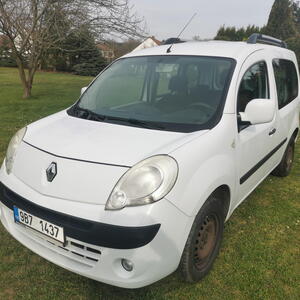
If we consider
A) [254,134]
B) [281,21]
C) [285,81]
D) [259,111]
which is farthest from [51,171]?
[281,21]

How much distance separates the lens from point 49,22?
35.3 feet


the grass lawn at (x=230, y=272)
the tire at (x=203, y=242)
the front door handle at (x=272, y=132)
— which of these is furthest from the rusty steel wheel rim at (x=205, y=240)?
the front door handle at (x=272, y=132)

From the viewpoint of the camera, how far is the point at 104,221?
6.11ft

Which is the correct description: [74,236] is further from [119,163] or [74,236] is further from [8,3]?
[8,3]

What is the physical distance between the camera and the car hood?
6.80 feet

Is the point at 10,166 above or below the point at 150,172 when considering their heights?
below

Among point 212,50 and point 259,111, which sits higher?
point 212,50

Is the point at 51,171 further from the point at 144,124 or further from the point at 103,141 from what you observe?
the point at 144,124

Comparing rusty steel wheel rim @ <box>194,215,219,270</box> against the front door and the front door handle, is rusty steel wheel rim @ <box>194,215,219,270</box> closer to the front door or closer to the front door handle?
the front door

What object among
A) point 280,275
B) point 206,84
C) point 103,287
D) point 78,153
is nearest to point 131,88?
point 206,84

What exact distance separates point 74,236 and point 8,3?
1059cm

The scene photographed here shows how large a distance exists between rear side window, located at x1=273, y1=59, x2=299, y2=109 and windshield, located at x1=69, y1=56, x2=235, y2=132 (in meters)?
1.09

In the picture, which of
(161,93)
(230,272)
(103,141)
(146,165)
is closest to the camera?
(146,165)

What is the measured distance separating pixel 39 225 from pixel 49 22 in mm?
10187
